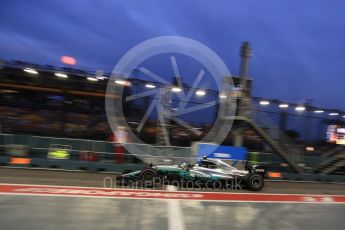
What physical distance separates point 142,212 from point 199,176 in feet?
15.6

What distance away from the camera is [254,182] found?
44.6ft

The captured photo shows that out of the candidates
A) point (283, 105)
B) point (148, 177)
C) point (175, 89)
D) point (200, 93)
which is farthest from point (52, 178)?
point (283, 105)

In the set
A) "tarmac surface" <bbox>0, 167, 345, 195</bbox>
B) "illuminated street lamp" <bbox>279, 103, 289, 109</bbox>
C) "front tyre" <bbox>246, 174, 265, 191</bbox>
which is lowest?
"tarmac surface" <bbox>0, 167, 345, 195</bbox>

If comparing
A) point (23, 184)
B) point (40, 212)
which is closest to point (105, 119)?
point (23, 184)

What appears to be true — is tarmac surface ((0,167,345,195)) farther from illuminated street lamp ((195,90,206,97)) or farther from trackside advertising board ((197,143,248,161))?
illuminated street lamp ((195,90,206,97))

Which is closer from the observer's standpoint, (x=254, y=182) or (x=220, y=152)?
(x=254, y=182)

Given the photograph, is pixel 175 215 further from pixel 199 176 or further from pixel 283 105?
pixel 283 105

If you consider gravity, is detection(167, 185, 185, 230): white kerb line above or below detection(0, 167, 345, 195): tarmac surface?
below

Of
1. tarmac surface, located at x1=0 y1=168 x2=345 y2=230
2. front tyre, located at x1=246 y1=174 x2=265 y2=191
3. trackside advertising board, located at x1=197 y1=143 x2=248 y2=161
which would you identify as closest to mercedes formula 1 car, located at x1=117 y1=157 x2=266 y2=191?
front tyre, located at x1=246 y1=174 x2=265 y2=191

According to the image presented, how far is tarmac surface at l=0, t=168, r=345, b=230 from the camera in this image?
7.39 m

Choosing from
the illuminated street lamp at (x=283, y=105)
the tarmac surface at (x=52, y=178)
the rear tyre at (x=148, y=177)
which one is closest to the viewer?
the tarmac surface at (x=52, y=178)

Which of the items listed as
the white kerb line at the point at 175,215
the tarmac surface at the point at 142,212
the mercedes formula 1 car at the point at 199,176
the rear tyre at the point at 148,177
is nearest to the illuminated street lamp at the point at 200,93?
the mercedes formula 1 car at the point at 199,176

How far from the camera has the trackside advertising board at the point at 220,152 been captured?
616 inches

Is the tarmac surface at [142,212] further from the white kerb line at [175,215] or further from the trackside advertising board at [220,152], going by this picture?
the trackside advertising board at [220,152]
